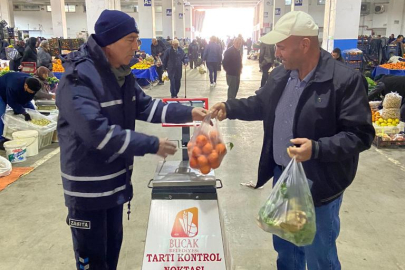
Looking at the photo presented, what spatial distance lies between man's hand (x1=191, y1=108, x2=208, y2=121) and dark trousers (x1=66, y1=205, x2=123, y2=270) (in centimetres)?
70

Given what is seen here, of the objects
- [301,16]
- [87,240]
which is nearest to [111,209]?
[87,240]

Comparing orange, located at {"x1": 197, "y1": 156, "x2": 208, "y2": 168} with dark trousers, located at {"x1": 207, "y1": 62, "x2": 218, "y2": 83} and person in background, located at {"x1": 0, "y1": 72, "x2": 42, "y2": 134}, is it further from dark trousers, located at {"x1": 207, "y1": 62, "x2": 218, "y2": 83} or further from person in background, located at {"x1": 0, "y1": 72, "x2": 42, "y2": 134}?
dark trousers, located at {"x1": 207, "y1": 62, "x2": 218, "y2": 83}

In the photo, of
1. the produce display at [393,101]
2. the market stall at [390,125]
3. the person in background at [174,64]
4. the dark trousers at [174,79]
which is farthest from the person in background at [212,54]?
the produce display at [393,101]

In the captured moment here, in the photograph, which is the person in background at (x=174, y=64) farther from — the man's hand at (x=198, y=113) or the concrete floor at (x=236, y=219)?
the man's hand at (x=198, y=113)

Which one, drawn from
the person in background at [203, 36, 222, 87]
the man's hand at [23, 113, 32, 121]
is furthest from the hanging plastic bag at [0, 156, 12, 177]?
→ the person in background at [203, 36, 222, 87]

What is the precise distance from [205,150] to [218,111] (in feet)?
1.28

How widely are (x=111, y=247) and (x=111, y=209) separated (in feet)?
0.92

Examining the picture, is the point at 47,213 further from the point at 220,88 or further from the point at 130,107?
the point at 220,88

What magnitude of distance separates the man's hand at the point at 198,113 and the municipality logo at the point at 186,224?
54cm

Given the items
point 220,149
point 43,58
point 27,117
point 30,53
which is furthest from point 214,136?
point 30,53

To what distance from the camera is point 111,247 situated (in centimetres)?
224

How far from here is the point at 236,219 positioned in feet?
12.0

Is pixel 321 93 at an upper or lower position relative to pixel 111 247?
upper

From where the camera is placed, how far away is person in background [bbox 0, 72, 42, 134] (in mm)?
5531
